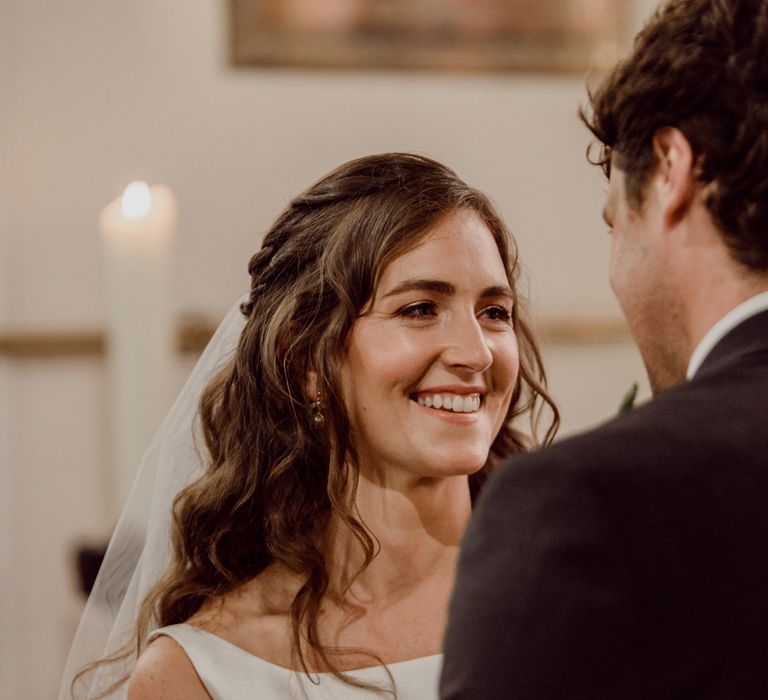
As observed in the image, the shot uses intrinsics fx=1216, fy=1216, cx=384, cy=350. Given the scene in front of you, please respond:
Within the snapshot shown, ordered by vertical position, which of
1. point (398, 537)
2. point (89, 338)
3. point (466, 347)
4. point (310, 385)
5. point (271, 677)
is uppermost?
point (466, 347)

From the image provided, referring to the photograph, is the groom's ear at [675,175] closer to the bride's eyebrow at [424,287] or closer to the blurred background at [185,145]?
the bride's eyebrow at [424,287]

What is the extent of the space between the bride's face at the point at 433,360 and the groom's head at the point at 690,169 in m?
0.62

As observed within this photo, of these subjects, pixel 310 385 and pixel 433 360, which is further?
pixel 310 385

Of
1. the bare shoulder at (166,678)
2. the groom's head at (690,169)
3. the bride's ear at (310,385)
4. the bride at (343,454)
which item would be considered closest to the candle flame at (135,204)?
the bride at (343,454)

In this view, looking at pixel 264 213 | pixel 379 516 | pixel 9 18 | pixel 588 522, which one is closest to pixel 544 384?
pixel 379 516

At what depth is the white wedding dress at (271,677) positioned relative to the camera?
1952 mm

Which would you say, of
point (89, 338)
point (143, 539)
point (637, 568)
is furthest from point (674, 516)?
point (89, 338)

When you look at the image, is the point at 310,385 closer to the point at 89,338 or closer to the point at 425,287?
the point at 425,287

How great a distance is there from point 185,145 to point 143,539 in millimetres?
2089

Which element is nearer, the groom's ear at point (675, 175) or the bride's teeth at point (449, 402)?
the groom's ear at point (675, 175)

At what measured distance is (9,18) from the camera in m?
3.93

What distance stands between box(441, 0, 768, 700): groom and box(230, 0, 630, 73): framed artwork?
10.0 ft

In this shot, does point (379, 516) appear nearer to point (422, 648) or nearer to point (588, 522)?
point (422, 648)

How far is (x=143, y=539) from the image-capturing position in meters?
2.32
